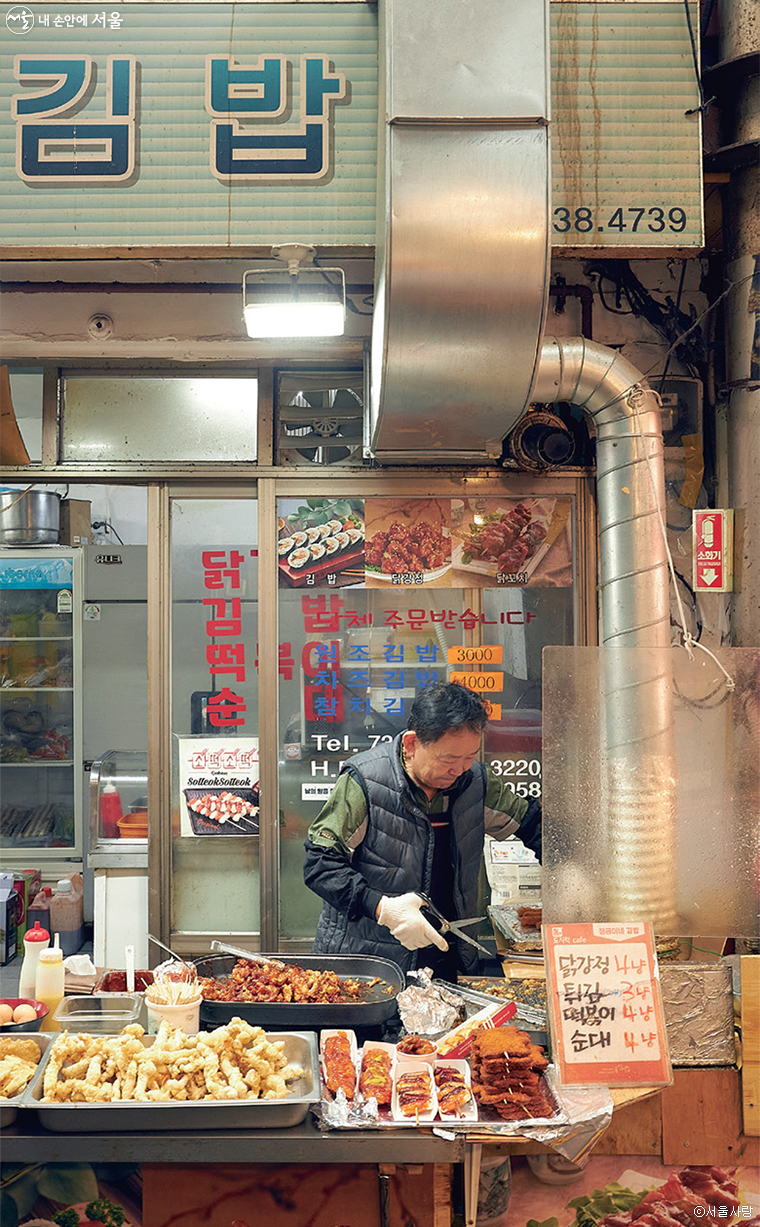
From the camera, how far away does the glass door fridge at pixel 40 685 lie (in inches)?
240

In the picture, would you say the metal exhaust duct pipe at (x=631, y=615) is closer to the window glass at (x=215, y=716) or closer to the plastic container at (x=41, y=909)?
the window glass at (x=215, y=716)

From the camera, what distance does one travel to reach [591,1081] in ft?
8.39

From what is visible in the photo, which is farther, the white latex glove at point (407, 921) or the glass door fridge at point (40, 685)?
the glass door fridge at point (40, 685)

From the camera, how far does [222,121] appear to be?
355 centimetres

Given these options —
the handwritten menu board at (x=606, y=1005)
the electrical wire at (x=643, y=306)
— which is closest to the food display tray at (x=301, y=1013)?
the handwritten menu board at (x=606, y=1005)

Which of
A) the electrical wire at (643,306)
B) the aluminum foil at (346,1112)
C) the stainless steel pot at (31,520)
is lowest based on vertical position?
the aluminum foil at (346,1112)

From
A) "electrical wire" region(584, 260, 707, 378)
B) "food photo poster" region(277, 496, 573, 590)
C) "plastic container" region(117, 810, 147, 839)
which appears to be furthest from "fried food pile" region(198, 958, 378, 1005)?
"electrical wire" region(584, 260, 707, 378)

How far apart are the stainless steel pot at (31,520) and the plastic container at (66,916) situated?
228 centimetres

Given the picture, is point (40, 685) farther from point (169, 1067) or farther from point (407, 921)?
point (169, 1067)

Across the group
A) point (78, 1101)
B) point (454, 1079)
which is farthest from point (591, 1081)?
point (78, 1101)

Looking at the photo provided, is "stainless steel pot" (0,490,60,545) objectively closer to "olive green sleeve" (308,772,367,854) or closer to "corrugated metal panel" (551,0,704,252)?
"olive green sleeve" (308,772,367,854)

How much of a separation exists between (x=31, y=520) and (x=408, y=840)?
3.61 metres

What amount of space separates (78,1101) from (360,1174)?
818 mm

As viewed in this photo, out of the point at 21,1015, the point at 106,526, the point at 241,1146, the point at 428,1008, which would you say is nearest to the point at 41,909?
the point at 106,526
